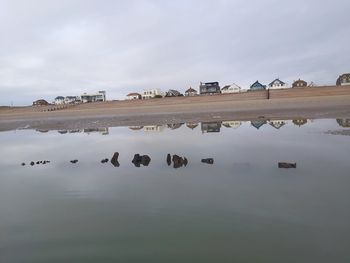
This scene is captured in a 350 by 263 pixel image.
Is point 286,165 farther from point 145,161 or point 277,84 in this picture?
point 277,84

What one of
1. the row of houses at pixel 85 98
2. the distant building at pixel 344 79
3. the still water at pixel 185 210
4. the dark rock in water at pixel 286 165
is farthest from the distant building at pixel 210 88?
the dark rock in water at pixel 286 165

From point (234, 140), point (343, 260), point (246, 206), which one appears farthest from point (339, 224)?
point (234, 140)

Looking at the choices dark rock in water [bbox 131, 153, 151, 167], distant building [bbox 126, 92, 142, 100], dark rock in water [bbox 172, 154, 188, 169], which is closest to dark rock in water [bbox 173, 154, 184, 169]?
dark rock in water [bbox 172, 154, 188, 169]

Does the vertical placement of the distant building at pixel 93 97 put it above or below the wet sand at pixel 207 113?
above

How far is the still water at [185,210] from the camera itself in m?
6.76

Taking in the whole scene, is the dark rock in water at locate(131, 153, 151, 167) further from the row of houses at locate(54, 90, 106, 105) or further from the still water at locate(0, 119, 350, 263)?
the row of houses at locate(54, 90, 106, 105)

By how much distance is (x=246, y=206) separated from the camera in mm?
8914

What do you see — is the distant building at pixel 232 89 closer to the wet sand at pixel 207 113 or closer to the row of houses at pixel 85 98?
the wet sand at pixel 207 113

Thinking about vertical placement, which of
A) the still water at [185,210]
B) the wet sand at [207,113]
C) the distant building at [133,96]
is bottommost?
the still water at [185,210]

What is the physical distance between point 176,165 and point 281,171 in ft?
14.9

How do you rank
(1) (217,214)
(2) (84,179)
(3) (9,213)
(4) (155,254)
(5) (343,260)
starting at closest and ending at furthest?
(5) (343,260) → (4) (155,254) → (1) (217,214) → (3) (9,213) → (2) (84,179)

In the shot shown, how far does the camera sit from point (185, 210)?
9008mm

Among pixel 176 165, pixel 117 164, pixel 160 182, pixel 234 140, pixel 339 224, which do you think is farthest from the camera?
pixel 234 140

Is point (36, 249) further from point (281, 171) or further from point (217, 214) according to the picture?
point (281, 171)
